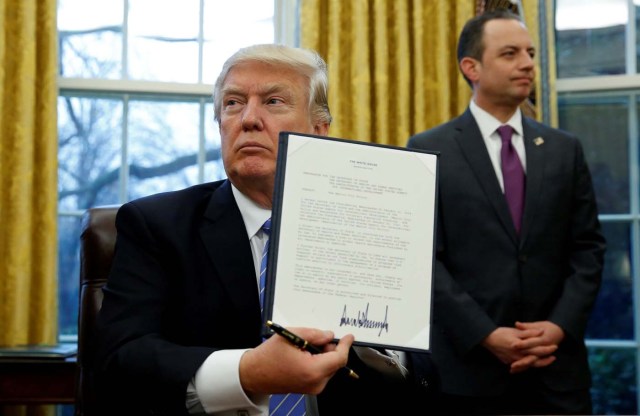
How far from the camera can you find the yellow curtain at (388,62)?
380cm

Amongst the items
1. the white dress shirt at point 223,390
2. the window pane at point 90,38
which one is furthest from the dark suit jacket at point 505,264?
the window pane at point 90,38

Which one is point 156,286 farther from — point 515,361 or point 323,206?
point 515,361

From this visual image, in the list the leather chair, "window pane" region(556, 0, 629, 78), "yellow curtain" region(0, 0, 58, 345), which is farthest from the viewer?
"window pane" region(556, 0, 629, 78)

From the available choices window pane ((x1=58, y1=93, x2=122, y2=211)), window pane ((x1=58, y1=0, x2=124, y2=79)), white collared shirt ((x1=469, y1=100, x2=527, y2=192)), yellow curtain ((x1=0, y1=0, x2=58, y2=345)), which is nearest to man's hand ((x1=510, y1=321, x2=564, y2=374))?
white collared shirt ((x1=469, y1=100, x2=527, y2=192))

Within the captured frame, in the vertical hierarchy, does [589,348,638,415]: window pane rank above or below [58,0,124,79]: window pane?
below

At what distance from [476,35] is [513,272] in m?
1.03

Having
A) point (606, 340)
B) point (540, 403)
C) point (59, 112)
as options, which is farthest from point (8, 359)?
point (606, 340)

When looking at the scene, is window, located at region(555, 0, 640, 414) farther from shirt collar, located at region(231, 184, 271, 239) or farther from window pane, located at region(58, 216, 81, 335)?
shirt collar, located at region(231, 184, 271, 239)

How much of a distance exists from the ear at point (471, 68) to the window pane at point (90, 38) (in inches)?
66.4

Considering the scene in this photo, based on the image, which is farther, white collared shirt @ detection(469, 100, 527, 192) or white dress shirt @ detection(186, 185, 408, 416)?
white collared shirt @ detection(469, 100, 527, 192)

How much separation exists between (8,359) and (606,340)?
2.69 meters

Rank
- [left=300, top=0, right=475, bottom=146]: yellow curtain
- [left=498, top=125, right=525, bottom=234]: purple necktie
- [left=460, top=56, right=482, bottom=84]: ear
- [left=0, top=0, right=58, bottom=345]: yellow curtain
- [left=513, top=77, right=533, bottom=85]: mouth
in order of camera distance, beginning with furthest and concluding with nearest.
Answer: [left=300, top=0, right=475, bottom=146]: yellow curtain
[left=0, top=0, right=58, bottom=345]: yellow curtain
[left=460, top=56, right=482, bottom=84]: ear
[left=513, top=77, right=533, bottom=85]: mouth
[left=498, top=125, right=525, bottom=234]: purple necktie

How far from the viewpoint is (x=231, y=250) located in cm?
165

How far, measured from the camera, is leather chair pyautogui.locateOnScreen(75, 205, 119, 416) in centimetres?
205
